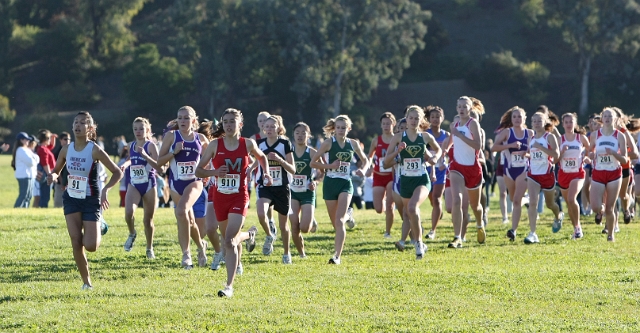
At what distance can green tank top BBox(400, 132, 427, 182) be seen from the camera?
42.9 ft

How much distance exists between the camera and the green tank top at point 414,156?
1309 cm

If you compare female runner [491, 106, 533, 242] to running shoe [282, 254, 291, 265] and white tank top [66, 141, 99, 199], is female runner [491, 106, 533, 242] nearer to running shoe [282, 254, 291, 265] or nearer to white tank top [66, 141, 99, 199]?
running shoe [282, 254, 291, 265]

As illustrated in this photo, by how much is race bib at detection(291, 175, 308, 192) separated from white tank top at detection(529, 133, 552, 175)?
384 cm

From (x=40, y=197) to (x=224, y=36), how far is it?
122 feet

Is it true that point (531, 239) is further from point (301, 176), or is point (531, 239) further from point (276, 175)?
point (276, 175)

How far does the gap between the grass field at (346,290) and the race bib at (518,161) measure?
1229mm

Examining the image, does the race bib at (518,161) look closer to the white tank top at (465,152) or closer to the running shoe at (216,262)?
the white tank top at (465,152)

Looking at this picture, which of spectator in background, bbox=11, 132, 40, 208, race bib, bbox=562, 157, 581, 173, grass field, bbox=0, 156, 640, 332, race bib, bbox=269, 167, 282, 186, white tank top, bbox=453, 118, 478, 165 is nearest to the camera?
grass field, bbox=0, 156, 640, 332

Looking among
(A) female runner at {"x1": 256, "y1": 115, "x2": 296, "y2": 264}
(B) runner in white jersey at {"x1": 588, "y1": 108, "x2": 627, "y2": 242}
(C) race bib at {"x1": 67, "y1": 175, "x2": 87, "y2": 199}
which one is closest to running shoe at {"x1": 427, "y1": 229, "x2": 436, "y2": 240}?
(B) runner in white jersey at {"x1": 588, "y1": 108, "x2": 627, "y2": 242}

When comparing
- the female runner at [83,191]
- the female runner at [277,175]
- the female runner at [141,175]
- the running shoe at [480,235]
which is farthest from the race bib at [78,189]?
the running shoe at [480,235]

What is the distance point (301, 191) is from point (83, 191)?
3665 mm

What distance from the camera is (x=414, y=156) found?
13.1 meters

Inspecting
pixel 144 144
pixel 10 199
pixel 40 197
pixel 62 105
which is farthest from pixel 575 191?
pixel 62 105

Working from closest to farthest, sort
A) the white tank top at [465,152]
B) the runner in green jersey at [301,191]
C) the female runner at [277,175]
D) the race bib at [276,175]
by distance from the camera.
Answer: the female runner at [277,175] < the race bib at [276,175] < the runner in green jersey at [301,191] < the white tank top at [465,152]
